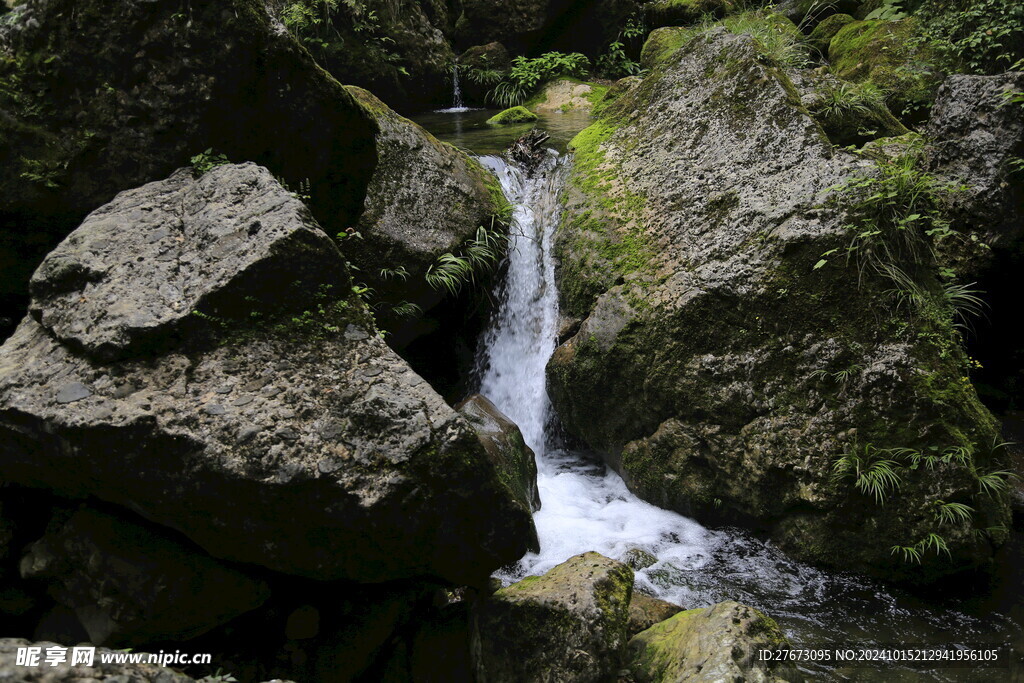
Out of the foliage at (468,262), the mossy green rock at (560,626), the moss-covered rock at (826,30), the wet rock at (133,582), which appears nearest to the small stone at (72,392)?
the wet rock at (133,582)

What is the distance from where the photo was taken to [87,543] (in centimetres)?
287

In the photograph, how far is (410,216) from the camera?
5645 millimetres

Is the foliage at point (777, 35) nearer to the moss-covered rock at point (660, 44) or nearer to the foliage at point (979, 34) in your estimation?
the moss-covered rock at point (660, 44)

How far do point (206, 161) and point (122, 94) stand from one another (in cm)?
59

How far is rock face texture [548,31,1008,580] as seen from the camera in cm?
416

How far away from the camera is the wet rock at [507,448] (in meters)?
4.55

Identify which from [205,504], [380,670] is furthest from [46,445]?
[380,670]

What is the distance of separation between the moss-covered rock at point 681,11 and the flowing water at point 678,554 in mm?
7909

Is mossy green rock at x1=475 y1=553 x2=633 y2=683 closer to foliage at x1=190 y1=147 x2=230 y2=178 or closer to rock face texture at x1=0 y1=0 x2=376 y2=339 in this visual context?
foliage at x1=190 y1=147 x2=230 y2=178

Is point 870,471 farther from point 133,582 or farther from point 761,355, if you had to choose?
point 133,582

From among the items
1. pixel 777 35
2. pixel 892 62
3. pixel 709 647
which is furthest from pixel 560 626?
pixel 777 35

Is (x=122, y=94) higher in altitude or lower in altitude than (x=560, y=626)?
higher

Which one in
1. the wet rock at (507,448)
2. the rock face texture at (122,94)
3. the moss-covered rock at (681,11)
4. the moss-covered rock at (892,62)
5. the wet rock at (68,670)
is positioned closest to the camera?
the wet rock at (68,670)

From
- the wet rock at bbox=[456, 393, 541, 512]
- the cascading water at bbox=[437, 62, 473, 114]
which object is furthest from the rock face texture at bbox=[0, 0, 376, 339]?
the cascading water at bbox=[437, 62, 473, 114]
